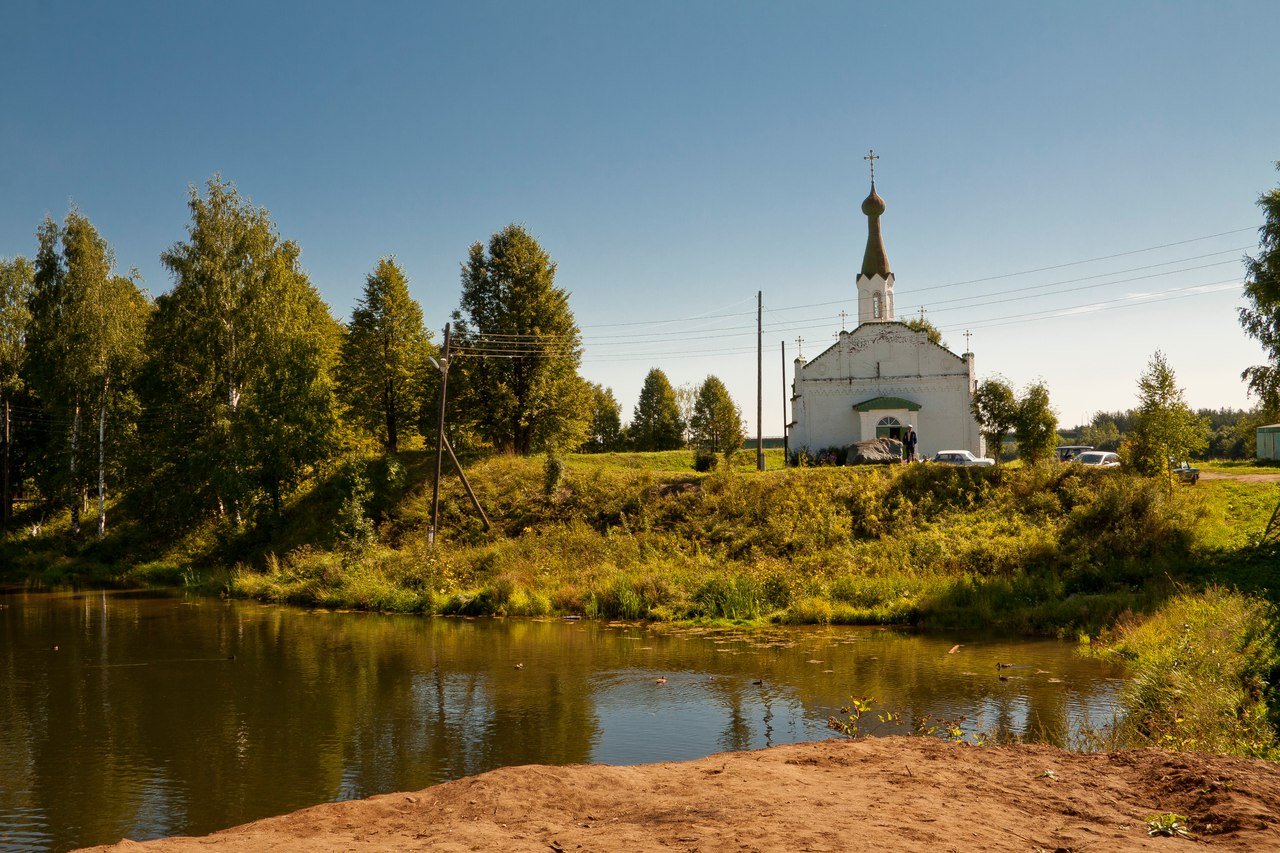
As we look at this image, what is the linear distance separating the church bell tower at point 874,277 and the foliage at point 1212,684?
36841mm

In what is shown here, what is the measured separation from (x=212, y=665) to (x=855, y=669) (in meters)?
14.1

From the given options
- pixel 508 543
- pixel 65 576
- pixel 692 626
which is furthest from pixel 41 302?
pixel 692 626

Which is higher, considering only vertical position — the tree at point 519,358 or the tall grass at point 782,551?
the tree at point 519,358

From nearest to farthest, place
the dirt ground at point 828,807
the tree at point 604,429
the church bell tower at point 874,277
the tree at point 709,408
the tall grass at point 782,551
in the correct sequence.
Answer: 1. the dirt ground at point 828,807
2. the tall grass at point 782,551
3. the church bell tower at point 874,277
4. the tree at point 709,408
5. the tree at point 604,429

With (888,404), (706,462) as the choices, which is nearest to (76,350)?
(706,462)

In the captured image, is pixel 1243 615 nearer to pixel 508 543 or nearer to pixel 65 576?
pixel 508 543

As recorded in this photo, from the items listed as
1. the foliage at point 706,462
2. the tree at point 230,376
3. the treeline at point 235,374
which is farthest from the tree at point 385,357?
the foliage at point 706,462

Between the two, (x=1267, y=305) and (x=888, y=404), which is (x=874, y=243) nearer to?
(x=888, y=404)

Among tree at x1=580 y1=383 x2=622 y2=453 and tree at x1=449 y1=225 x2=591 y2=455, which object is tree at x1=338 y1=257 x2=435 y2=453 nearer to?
tree at x1=449 y1=225 x2=591 y2=455

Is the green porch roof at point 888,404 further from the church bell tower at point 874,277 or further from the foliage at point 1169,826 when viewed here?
the foliage at point 1169,826

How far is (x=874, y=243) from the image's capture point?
Answer: 176ft

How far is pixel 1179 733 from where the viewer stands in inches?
453

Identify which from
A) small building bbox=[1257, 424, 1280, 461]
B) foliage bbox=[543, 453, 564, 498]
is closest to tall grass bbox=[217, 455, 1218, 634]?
foliage bbox=[543, 453, 564, 498]

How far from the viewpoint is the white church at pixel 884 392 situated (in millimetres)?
47125
